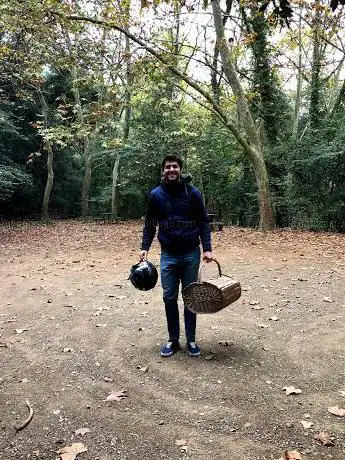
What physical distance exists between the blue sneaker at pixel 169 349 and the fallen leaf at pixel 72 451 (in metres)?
1.56

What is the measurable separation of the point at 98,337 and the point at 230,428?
245cm

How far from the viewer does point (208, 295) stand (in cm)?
412

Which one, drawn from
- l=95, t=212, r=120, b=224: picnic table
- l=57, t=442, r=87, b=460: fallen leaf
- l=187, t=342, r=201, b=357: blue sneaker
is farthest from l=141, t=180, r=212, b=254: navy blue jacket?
l=95, t=212, r=120, b=224: picnic table

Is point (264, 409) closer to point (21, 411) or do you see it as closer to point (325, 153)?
point (21, 411)

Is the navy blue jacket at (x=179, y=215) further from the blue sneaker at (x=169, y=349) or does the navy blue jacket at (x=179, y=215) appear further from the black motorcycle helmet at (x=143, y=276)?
the blue sneaker at (x=169, y=349)

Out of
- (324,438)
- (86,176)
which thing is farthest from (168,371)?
(86,176)

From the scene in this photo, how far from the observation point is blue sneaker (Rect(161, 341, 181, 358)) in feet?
14.9

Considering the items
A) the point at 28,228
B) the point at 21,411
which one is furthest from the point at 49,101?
the point at 21,411

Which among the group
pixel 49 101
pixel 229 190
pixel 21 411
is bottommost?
pixel 21 411

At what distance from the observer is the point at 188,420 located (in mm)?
3359

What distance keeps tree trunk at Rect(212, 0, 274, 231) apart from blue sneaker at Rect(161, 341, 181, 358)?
32.2 feet

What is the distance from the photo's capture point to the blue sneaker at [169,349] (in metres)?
4.54

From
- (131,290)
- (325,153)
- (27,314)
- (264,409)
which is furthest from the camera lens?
(325,153)

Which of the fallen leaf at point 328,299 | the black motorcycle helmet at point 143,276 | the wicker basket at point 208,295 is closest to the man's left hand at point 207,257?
the wicker basket at point 208,295
